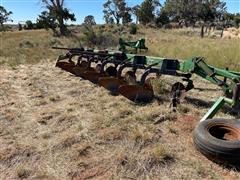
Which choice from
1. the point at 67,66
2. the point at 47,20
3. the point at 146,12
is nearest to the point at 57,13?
the point at 47,20

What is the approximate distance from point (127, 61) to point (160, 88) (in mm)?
1008

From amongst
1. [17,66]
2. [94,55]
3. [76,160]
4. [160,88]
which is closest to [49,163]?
[76,160]

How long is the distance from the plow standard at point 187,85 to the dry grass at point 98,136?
0.21 meters

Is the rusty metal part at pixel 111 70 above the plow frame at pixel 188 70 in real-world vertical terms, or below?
below

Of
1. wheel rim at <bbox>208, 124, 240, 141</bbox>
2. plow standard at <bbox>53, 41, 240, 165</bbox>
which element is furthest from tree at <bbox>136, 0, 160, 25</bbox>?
wheel rim at <bbox>208, 124, 240, 141</bbox>

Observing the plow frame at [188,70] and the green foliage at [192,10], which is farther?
the green foliage at [192,10]

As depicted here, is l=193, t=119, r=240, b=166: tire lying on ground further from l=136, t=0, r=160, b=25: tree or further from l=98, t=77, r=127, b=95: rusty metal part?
l=136, t=0, r=160, b=25: tree

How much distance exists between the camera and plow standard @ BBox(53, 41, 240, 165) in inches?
156

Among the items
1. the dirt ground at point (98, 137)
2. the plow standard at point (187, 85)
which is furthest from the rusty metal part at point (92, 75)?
the dirt ground at point (98, 137)

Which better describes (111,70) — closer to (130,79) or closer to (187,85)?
(130,79)

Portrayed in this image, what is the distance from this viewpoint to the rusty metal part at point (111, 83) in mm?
7320

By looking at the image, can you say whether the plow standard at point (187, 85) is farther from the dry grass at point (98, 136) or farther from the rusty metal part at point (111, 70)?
the dry grass at point (98, 136)

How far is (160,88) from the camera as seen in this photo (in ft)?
24.0

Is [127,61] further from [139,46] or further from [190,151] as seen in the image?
[139,46]
